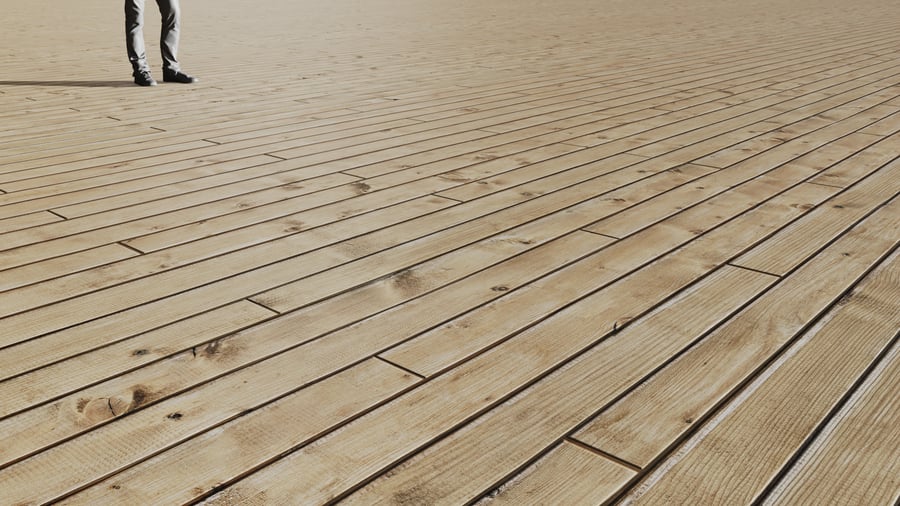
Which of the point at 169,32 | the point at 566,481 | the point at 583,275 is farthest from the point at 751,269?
the point at 169,32

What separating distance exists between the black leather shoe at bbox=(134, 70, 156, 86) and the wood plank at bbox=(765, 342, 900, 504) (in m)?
3.88

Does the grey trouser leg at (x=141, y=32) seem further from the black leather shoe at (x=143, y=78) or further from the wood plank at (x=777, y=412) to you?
the wood plank at (x=777, y=412)

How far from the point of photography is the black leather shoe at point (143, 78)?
4.48 meters

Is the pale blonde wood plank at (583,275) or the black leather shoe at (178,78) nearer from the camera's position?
the pale blonde wood plank at (583,275)

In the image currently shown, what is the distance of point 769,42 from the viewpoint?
688 cm

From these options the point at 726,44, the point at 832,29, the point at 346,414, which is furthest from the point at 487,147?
the point at 832,29

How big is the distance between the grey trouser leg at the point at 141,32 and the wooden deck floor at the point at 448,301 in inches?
21.9

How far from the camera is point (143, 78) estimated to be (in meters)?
4.49

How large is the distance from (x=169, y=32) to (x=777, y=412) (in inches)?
158

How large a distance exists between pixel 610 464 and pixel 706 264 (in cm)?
86

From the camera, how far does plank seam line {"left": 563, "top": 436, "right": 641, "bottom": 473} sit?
47.8 inches

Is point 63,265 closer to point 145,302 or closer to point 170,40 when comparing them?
point 145,302

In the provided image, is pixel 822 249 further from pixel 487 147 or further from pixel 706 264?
pixel 487 147

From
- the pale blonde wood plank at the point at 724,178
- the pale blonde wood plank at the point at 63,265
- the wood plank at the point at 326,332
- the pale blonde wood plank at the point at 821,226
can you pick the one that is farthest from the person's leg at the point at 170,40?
the pale blonde wood plank at the point at 821,226
